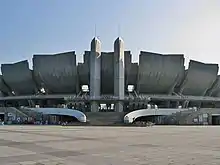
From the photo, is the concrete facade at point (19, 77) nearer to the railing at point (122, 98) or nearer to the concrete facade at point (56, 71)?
the concrete facade at point (56, 71)

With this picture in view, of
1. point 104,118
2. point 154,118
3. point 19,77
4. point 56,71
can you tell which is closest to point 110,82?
point 56,71

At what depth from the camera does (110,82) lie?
258 ft

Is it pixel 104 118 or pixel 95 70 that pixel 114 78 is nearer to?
pixel 95 70

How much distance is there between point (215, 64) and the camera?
79375 millimetres

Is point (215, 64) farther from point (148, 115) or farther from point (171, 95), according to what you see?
point (148, 115)

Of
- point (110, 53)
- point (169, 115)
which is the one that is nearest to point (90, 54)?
point (110, 53)

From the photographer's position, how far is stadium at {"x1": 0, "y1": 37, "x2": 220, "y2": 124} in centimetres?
7081

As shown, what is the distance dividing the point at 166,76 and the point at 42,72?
30.1m

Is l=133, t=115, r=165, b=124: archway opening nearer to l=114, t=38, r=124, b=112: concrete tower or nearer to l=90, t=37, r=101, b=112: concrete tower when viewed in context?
l=114, t=38, r=124, b=112: concrete tower

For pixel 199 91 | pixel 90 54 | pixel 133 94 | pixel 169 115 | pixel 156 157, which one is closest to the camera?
pixel 156 157

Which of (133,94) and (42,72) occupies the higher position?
(42,72)

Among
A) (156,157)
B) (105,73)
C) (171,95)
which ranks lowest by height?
(156,157)

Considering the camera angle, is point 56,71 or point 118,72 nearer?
point 118,72

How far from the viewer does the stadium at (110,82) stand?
7081 cm
